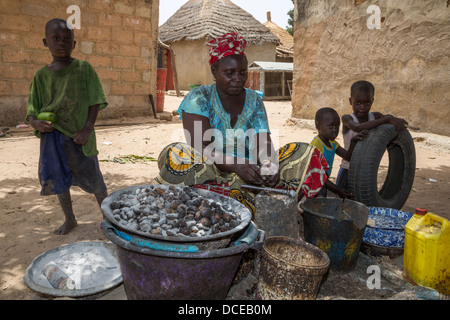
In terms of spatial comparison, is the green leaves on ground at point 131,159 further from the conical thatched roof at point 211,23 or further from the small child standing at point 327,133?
the conical thatched roof at point 211,23

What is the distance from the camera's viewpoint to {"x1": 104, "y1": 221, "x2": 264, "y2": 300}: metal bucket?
1.45 meters

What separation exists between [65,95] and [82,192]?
1.43 m

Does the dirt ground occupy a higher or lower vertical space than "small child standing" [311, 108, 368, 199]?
lower

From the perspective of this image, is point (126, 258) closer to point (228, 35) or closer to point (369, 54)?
point (228, 35)

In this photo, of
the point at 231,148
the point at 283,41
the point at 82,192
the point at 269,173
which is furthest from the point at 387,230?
the point at 283,41

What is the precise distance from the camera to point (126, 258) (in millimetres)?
1577

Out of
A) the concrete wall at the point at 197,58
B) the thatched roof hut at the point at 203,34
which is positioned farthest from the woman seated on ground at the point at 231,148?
the thatched roof hut at the point at 203,34

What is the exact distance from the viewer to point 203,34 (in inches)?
654

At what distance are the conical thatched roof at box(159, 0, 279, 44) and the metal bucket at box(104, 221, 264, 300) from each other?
1635cm

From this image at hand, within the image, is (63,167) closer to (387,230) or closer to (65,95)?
(65,95)

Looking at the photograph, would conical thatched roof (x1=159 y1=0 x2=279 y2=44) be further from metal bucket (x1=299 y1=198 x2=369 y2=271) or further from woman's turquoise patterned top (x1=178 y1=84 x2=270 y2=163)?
metal bucket (x1=299 y1=198 x2=369 y2=271)

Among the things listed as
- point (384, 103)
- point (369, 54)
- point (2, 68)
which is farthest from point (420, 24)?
point (2, 68)

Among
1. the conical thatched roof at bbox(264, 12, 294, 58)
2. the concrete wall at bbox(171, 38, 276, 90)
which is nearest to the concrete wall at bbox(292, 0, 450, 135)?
the concrete wall at bbox(171, 38, 276, 90)
